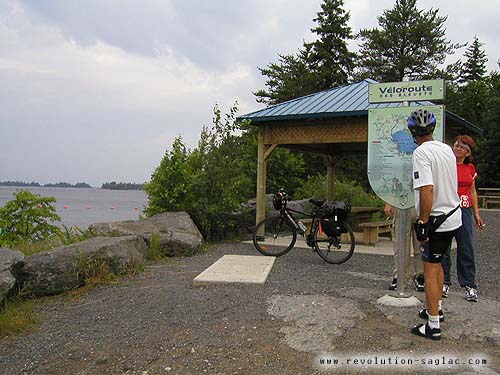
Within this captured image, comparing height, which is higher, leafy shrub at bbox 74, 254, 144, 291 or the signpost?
the signpost

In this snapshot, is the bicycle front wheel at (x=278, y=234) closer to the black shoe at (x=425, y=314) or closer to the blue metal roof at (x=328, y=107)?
the blue metal roof at (x=328, y=107)

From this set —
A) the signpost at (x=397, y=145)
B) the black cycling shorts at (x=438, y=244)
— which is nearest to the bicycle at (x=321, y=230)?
the signpost at (x=397, y=145)

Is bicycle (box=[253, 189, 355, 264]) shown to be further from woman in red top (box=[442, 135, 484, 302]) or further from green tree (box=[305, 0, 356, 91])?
green tree (box=[305, 0, 356, 91])

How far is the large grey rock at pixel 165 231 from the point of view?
744 cm

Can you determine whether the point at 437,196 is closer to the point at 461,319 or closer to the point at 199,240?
the point at 461,319

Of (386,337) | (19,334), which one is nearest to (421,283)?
A: (386,337)

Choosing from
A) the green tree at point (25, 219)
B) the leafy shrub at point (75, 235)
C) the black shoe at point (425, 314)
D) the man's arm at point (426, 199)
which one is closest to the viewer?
the man's arm at point (426, 199)

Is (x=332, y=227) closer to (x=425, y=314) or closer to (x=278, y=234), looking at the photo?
(x=278, y=234)

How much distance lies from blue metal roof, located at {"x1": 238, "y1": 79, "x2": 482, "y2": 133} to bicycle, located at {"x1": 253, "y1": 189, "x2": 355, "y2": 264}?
1.74 m

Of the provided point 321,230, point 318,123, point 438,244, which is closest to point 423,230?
point 438,244

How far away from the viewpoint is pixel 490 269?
23.4ft

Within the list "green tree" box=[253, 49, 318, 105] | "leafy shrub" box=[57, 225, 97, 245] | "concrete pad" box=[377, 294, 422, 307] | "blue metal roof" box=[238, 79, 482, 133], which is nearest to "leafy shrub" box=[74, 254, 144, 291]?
"leafy shrub" box=[57, 225, 97, 245]

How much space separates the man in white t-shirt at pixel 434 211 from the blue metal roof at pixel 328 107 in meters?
4.38

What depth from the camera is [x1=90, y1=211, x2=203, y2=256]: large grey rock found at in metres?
7.44
